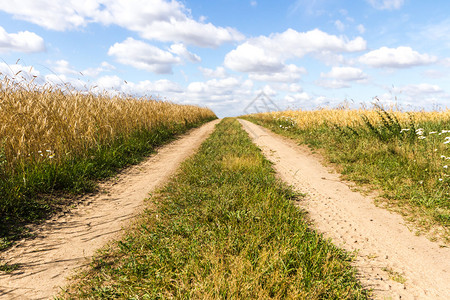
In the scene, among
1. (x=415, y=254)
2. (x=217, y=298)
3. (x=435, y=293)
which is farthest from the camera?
(x=415, y=254)

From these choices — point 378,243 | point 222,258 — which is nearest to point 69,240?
point 222,258

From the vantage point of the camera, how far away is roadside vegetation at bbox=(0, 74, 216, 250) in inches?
177

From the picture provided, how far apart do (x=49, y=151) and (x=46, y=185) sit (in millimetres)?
850

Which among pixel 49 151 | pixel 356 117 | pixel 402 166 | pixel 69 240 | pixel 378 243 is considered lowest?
pixel 378 243

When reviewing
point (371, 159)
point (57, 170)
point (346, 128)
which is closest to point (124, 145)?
point (57, 170)

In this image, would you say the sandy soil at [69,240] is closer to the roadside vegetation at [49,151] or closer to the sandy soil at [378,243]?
the roadside vegetation at [49,151]

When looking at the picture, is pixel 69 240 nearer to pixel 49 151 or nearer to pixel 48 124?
pixel 49 151

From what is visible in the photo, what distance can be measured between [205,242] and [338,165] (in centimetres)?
623

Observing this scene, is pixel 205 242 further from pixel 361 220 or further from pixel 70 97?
pixel 70 97

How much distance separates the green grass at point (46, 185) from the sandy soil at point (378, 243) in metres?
4.81

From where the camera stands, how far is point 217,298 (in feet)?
7.47

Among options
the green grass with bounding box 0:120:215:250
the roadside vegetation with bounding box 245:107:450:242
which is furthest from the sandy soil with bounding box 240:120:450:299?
the green grass with bounding box 0:120:215:250

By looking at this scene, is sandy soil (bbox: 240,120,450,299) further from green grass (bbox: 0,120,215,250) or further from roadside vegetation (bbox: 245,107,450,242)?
green grass (bbox: 0,120,215,250)

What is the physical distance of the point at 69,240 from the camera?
3775 mm
